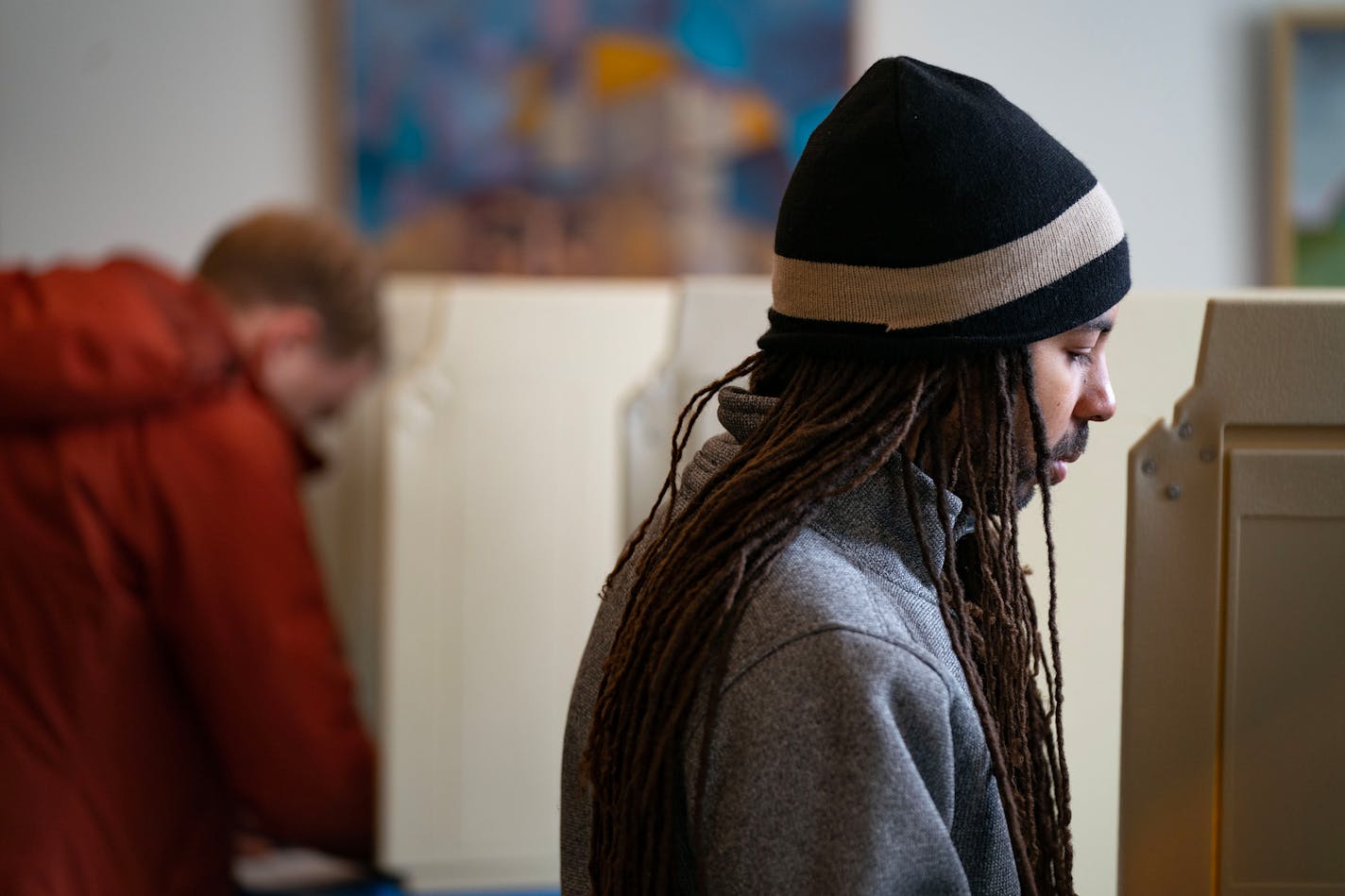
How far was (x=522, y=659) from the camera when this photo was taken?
5.91ft

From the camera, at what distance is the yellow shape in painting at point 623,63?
2.44 metres

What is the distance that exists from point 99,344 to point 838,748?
3.92 ft

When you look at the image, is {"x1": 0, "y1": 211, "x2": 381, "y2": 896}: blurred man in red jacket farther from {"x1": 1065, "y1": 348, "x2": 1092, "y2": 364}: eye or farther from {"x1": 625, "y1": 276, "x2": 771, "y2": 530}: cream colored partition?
{"x1": 1065, "y1": 348, "x2": 1092, "y2": 364}: eye

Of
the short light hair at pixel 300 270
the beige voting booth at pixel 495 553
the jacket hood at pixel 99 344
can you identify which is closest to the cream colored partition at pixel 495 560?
the beige voting booth at pixel 495 553

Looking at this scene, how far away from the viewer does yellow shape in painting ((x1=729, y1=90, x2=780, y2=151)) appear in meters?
2.48

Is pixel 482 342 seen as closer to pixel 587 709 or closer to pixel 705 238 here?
pixel 705 238

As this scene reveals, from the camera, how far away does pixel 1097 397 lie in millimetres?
868

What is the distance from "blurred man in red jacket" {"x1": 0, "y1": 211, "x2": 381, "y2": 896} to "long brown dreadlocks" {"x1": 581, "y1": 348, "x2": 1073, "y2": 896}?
92cm

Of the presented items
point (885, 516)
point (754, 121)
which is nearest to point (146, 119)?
point (754, 121)

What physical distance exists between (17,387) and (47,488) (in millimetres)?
125

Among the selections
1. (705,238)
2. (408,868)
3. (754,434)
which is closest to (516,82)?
(705,238)

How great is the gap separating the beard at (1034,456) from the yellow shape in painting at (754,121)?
67.2 inches

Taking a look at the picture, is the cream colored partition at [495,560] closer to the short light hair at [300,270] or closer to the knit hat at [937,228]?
the short light hair at [300,270]

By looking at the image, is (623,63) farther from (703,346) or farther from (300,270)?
(703,346)
